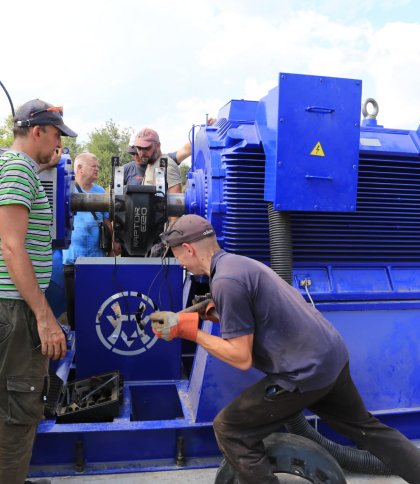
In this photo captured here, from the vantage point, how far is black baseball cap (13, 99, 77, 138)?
1963 millimetres

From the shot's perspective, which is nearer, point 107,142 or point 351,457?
point 351,457

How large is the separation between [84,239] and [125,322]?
46.0 inches

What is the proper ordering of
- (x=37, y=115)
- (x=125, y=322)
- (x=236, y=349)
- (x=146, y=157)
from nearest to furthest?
1. (x=236, y=349)
2. (x=37, y=115)
3. (x=125, y=322)
4. (x=146, y=157)

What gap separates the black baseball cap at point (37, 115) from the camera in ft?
6.44

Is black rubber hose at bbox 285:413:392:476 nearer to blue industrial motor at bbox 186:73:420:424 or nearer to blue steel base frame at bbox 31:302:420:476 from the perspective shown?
blue steel base frame at bbox 31:302:420:476

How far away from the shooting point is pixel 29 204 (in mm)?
1848

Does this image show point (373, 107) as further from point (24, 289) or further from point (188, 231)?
point (24, 289)

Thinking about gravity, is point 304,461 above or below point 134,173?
below

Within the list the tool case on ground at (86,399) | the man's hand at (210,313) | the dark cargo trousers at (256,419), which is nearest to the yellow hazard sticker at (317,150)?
the man's hand at (210,313)

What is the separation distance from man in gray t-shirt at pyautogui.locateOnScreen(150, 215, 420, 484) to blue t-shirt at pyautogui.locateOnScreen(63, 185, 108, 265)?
207 centimetres

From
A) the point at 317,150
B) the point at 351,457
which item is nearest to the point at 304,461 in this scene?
the point at 351,457

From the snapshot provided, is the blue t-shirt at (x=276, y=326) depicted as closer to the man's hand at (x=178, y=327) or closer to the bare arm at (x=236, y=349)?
the bare arm at (x=236, y=349)

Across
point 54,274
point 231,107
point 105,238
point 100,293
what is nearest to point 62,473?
point 100,293

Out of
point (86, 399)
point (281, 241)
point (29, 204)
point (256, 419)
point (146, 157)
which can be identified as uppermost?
point (146, 157)
